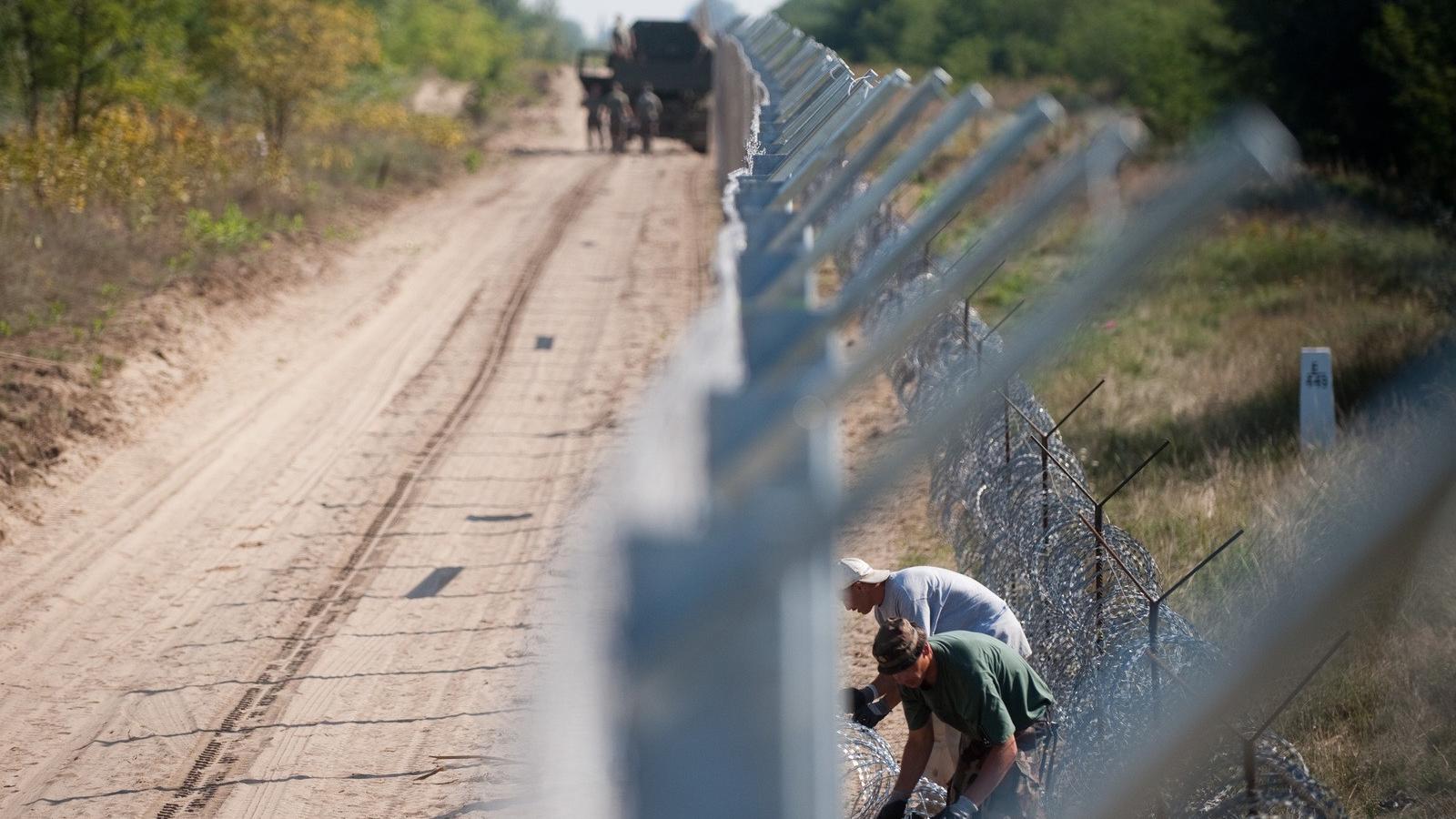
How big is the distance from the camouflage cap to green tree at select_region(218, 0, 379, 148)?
18656 mm

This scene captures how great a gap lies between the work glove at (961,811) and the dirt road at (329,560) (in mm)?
2057

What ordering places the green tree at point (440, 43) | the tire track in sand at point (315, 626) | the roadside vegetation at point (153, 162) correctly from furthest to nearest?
the green tree at point (440, 43), the roadside vegetation at point (153, 162), the tire track in sand at point (315, 626)

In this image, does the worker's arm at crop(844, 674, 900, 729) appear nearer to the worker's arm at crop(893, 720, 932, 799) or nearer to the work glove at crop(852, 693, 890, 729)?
the work glove at crop(852, 693, 890, 729)

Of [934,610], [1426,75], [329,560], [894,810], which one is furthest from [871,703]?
[1426,75]

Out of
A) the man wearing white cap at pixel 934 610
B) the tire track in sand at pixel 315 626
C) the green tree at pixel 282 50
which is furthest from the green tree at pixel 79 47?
the man wearing white cap at pixel 934 610

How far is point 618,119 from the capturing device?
28.2 m

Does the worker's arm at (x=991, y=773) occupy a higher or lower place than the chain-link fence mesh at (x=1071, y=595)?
lower

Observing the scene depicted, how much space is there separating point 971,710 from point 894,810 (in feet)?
1.68

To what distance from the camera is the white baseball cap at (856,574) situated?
5.64 metres

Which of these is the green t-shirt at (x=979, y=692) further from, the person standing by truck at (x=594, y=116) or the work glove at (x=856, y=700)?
the person standing by truck at (x=594, y=116)

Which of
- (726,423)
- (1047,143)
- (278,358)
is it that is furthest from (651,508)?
(1047,143)

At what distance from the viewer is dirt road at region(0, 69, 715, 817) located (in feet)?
20.2

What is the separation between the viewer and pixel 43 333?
38.5ft

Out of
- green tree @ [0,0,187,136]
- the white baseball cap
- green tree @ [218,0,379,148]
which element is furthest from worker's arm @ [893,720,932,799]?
green tree @ [218,0,379,148]
